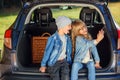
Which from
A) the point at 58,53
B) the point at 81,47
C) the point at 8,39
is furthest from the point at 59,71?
the point at 8,39

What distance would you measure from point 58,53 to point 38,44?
111 centimetres

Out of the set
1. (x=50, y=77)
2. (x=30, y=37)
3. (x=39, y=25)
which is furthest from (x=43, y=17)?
(x=50, y=77)

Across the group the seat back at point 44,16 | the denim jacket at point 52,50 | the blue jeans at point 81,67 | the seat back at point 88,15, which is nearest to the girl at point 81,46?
the blue jeans at point 81,67

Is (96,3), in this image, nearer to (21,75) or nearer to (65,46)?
(65,46)

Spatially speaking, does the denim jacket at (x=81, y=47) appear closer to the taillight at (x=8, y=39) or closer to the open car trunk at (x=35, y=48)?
the open car trunk at (x=35, y=48)

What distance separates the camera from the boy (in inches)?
228

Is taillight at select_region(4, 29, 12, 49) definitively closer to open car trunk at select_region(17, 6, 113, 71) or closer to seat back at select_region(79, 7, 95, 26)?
open car trunk at select_region(17, 6, 113, 71)

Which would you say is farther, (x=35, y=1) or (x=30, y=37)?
(x=30, y=37)

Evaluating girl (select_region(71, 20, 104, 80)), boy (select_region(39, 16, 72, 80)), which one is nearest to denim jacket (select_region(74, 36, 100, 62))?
girl (select_region(71, 20, 104, 80))

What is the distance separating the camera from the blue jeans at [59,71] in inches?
228

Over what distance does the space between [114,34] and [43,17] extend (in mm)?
1777

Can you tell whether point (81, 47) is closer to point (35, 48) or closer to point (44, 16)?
point (35, 48)

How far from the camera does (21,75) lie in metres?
5.95

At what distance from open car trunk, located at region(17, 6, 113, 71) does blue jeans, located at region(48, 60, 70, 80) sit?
311 mm
